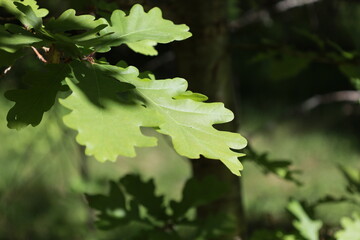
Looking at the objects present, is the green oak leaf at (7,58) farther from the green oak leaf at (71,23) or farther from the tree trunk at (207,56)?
the tree trunk at (207,56)

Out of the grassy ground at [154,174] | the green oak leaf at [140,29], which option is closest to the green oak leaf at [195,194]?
the green oak leaf at [140,29]

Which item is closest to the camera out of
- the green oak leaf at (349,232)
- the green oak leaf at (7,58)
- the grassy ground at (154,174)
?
the green oak leaf at (7,58)

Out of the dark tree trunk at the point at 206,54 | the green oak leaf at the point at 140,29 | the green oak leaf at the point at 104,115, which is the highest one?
the dark tree trunk at the point at 206,54

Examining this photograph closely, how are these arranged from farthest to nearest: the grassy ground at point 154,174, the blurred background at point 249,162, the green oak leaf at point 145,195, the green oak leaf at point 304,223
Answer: the grassy ground at point 154,174
the blurred background at point 249,162
the green oak leaf at point 145,195
the green oak leaf at point 304,223

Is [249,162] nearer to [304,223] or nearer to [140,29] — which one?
[304,223]

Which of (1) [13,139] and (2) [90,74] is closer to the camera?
(2) [90,74]

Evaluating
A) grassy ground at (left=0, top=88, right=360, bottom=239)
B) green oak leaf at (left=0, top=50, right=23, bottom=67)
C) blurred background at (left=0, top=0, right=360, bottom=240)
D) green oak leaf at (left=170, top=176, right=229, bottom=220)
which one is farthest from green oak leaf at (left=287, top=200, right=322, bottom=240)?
grassy ground at (left=0, top=88, right=360, bottom=239)

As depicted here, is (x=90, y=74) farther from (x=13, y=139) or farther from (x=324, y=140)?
(x=324, y=140)

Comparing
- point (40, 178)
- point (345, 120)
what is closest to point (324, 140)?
point (345, 120)
